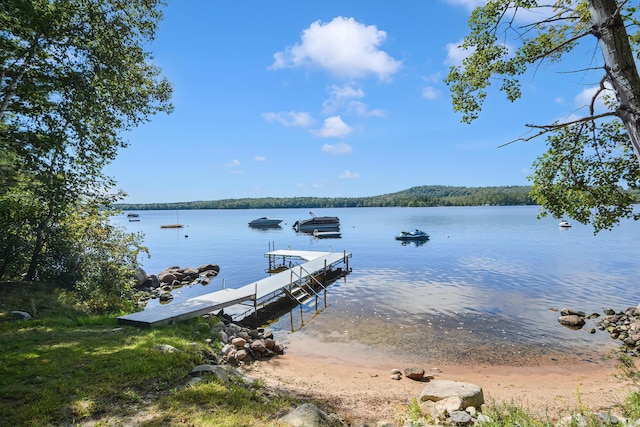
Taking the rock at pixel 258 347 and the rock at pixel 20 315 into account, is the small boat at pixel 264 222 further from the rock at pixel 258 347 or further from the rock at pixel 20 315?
the rock at pixel 20 315

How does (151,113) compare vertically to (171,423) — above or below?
above

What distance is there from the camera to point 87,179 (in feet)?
43.6

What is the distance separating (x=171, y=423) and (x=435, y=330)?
44.6 ft

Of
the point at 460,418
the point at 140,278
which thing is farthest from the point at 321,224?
the point at 460,418

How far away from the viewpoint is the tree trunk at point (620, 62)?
473 centimetres

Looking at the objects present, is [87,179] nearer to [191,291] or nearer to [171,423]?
[171,423]

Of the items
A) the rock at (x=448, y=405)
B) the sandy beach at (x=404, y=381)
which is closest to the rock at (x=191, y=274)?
the sandy beach at (x=404, y=381)

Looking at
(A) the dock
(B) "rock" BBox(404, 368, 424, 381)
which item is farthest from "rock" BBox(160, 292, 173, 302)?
(B) "rock" BBox(404, 368, 424, 381)

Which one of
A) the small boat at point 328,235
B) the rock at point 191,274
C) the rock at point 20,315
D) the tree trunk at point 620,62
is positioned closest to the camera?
the tree trunk at point 620,62

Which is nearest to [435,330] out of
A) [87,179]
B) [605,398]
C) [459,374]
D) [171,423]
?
[459,374]

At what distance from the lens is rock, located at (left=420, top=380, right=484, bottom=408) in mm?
7812

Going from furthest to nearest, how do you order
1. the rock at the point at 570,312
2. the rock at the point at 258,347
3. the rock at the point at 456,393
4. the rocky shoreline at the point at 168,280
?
1. the rocky shoreline at the point at 168,280
2. the rock at the point at 570,312
3. the rock at the point at 258,347
4. the rock at the point at 456,393

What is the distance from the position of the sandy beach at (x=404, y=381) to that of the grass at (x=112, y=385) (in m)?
2.19

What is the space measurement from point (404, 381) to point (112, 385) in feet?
27.0
